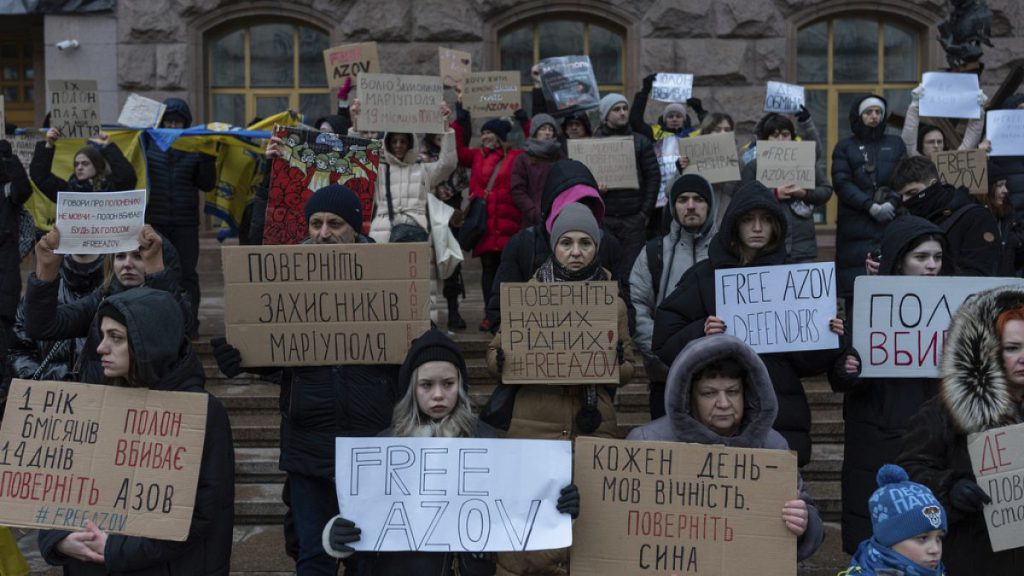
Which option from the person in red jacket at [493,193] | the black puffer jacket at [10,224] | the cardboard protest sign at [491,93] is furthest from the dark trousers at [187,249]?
the cardboard protest sign at [491,93]

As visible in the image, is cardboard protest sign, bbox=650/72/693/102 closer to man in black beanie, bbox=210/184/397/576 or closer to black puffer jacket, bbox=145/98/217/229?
black puffer jacket, bbox=145/98/217/229

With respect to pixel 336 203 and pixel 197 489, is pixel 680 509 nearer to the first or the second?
pixel 197 489

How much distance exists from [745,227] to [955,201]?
1.54 meters

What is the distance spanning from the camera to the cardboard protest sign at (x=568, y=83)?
1032 cm

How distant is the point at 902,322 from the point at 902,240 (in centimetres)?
34

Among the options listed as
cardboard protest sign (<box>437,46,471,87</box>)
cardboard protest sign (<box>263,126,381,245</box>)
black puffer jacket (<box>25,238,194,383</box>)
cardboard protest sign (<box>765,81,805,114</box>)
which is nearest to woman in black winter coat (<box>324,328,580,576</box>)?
black puffer jacket (<box>25,238,194,383</box>)

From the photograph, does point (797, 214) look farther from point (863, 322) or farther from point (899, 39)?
point (899, 39)

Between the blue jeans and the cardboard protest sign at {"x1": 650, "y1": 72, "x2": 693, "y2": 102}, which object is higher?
the cardboard protest sign at {"x1": 650, "y1": 72, "x2": 693, "y2": 102}

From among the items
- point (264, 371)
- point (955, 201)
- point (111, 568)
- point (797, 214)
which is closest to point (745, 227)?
point (955, 201)

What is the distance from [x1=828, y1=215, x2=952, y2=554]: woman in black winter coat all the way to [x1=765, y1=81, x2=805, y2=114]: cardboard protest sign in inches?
210

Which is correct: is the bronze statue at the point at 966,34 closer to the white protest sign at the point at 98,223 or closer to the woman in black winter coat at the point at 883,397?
the woman in black winter coat at the point at 883,397

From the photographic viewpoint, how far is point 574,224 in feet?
18.0

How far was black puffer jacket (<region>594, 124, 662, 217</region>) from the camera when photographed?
9.23 metres

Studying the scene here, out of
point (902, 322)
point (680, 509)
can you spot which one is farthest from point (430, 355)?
point (902, 322)
